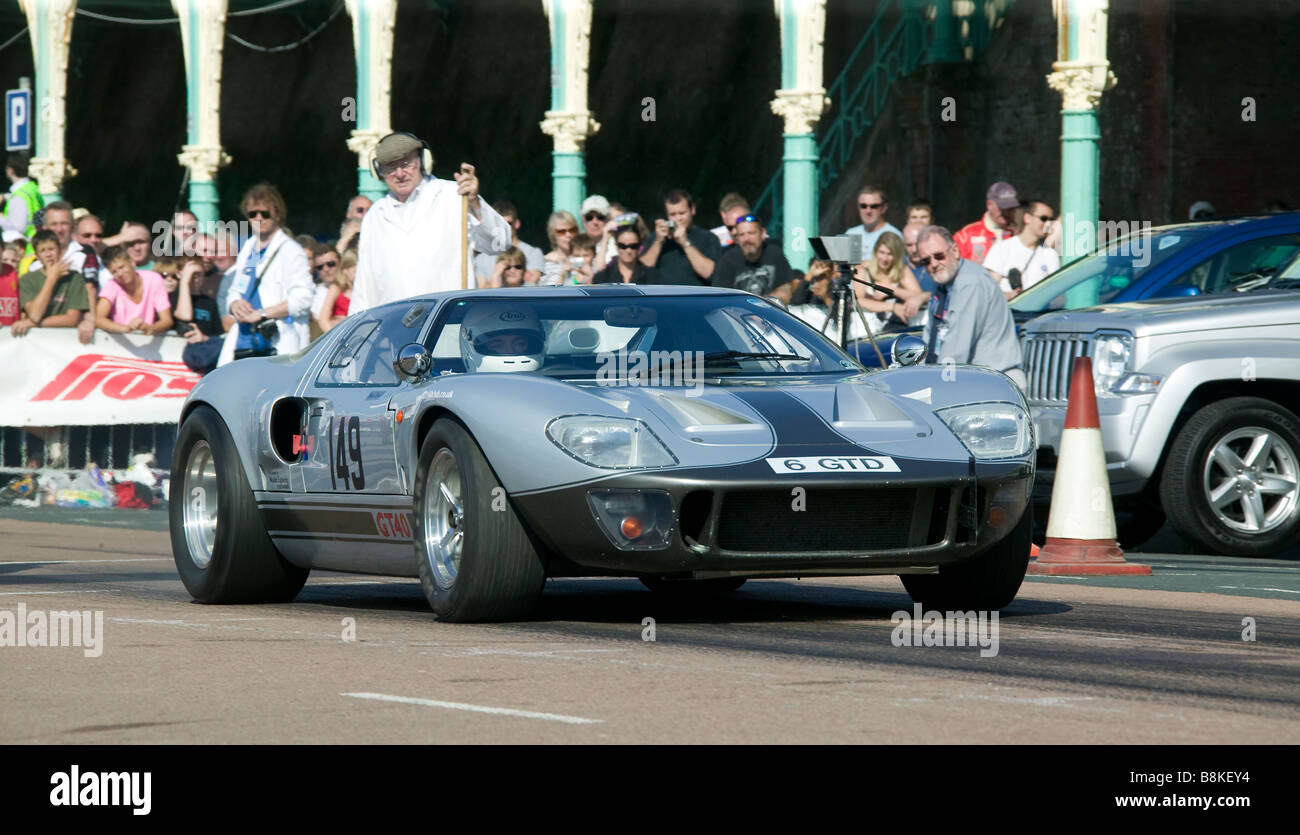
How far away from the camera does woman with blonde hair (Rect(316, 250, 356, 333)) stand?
16.4 meters

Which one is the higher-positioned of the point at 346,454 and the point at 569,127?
the point at 569,127

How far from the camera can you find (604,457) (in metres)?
8.24

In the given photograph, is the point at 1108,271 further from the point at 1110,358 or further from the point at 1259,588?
the point at 1259,588

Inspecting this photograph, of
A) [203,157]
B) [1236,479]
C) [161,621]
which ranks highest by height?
[203,157]

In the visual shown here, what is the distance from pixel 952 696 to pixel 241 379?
464 centimetres

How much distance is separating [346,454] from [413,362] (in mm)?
738

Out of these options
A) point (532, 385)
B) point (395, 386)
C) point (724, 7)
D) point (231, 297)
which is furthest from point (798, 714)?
point (724, 7)

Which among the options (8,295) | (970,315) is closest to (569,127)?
(8,295)

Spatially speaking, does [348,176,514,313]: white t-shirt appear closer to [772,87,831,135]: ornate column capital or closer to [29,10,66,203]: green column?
[772,87,831,135]: ornate column capital

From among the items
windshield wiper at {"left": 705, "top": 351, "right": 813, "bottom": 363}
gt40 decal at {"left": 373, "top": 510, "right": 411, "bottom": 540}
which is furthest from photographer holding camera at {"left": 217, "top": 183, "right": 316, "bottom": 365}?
windshield wiper at {"left": 705, "top": 351, "right": 813, "bottom": 363}

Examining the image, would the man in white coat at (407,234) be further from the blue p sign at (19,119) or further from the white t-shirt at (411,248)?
the blue p sign at (19,119)

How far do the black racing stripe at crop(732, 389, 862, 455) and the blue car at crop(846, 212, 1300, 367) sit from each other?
561 centimetres

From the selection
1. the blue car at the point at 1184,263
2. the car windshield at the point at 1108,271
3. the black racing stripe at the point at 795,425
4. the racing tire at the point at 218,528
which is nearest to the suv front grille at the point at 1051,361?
the blue car at the point at 1184,263

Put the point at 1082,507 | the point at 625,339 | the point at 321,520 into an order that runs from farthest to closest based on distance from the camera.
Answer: the point at 1082,507 → the point at 321,520 → the point at 625,339
